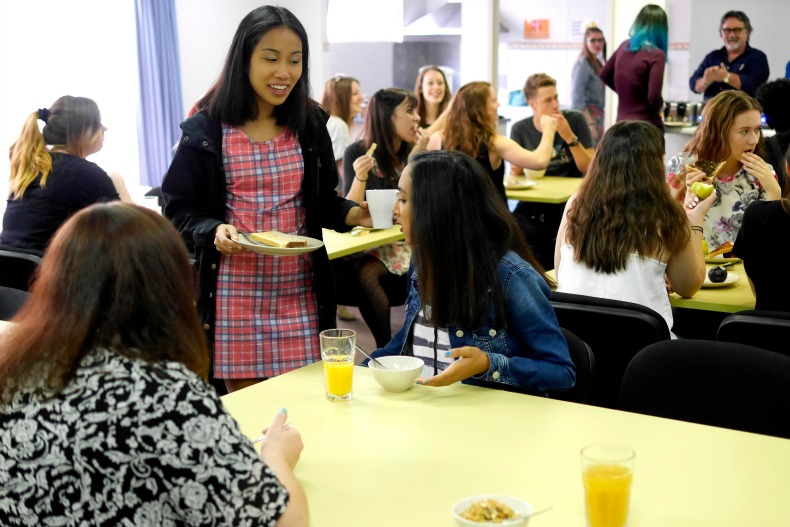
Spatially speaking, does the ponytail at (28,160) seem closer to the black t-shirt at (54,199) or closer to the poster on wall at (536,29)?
the black t-shirt at (54,199)

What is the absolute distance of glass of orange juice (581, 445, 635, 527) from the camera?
1.28m

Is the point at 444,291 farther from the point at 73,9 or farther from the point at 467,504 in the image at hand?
the point at 73,9

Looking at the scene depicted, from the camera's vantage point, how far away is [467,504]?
129 centimetres

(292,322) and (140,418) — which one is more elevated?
(140,418)

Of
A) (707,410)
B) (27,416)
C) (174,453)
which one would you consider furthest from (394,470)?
(707,410)

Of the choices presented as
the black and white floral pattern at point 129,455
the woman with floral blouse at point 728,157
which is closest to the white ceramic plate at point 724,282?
the woman with floral blouse at point 728,157

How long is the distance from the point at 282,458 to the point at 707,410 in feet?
3.08

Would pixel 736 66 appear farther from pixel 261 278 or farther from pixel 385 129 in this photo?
pixel 261 278

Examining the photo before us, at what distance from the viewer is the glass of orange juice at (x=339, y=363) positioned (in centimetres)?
187

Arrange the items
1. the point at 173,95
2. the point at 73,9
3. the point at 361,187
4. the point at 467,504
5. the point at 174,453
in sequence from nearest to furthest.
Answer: the point at 174,453 → the point at 467,504 → the point at 361,187 → the point at 73,9 → the point at 173,95

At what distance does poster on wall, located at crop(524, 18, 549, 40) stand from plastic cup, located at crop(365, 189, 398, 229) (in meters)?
6.99

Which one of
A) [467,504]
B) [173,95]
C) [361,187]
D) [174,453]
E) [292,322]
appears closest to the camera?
[174,453]

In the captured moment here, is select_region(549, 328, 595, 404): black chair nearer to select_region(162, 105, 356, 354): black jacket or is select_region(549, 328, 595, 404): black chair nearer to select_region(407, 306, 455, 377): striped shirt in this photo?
select_region(407, 306, 455, 377): striped shirt

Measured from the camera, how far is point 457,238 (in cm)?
199
